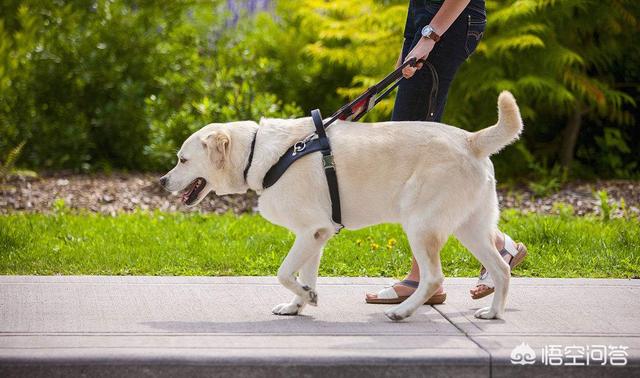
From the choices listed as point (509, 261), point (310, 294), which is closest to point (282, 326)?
point (310, 294)

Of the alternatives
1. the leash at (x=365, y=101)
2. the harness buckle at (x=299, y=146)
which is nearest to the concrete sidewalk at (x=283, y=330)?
the harness buckle at (x=299, y=146)

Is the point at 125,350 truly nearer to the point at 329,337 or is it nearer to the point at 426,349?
the point at 329,337

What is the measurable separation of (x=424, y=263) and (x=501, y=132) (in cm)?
80

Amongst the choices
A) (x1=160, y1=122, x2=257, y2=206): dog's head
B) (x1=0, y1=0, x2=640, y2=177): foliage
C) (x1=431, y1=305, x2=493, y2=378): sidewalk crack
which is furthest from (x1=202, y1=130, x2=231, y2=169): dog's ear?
(x1=0, y1=0, x2=640, y2=177): foliage

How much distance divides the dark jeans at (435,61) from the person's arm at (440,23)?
0.13m

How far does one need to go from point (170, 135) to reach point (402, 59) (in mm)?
4163

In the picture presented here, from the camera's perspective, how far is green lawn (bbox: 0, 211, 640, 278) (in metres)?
6.08

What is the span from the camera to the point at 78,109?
Result: 10.2m

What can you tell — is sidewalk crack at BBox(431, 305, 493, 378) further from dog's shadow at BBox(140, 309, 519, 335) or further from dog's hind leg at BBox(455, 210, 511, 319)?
dog's hind leg at BBox(455, 210, 511, 319)

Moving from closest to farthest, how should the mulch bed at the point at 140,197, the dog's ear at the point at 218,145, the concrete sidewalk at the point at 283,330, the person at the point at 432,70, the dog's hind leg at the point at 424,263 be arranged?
the concrete sidewalk at the point at 283,330 → the dog's hind leg at the point at 424,263 → the dog's ear at the point at 218,145 → the person at the point at 432,70 → the mulch bed at the point at 140,197

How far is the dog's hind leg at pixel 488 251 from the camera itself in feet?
15.8

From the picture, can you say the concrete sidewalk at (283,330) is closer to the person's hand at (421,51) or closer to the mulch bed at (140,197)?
the person's hand at (421,51)

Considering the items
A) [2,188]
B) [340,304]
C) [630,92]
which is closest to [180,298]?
[340,304]

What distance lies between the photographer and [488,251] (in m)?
4.87
